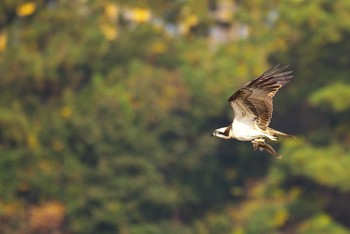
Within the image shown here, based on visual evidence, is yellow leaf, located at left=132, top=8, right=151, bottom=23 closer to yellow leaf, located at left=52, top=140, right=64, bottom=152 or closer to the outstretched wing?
yellow leaf, located at left=52, top=140, right=64, bottom=152

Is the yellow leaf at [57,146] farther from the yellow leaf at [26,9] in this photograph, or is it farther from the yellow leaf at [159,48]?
the yellow leaf at [159,48]

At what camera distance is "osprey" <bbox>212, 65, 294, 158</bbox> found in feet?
52.1

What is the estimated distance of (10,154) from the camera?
38.2 meters

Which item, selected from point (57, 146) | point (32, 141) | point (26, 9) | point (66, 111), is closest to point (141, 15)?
point (26, 9)

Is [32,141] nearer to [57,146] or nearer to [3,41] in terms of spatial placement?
[57,146]

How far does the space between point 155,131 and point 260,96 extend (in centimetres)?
2302

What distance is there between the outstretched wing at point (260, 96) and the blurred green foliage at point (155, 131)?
18.8 meters

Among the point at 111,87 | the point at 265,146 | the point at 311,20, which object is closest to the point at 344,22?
the point at 311,20

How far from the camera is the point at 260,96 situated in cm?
1600

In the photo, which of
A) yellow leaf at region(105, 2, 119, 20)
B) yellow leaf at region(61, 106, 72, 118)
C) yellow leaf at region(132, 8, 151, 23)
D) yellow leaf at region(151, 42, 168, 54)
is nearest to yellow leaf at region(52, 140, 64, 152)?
yellow leaf at region(61, 106, 72, 118)

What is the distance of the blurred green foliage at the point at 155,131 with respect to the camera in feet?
119

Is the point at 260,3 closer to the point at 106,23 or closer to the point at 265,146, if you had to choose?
the point at 106,23

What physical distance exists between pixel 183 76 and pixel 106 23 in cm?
469

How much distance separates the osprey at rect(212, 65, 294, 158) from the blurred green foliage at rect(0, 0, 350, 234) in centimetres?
1870
